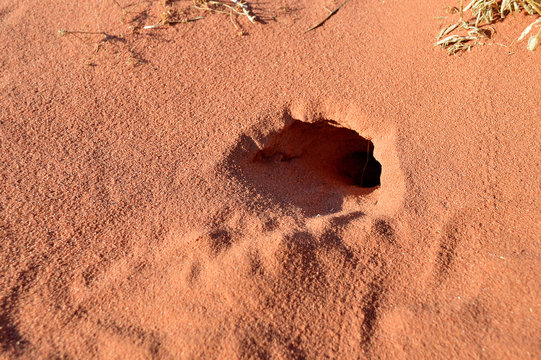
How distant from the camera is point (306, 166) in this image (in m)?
2.75

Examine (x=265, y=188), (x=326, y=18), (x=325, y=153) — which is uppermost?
(x=326, y=18)

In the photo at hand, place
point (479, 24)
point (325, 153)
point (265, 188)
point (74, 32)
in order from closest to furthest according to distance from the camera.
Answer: point (265, 188)
point (479, 24)
point (74, 32)
point (325, 153)

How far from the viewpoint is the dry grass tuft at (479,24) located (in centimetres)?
258

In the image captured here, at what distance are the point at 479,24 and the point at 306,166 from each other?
4.53 feet

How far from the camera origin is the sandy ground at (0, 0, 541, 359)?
1.75 m

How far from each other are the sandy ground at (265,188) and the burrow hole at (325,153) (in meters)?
0.02

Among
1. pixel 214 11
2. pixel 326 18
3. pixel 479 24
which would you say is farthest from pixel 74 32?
pixel 479 24

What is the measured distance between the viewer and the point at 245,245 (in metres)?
1.95

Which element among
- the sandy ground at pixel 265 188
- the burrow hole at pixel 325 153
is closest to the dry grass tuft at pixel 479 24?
the sandy ground at pixel 265 188

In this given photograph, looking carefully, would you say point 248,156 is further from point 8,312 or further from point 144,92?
point 8,312

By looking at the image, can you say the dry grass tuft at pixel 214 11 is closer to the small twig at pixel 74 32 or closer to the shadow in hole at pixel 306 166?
the small twig at pixel 74 32

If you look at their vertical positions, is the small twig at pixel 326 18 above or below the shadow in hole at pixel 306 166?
above

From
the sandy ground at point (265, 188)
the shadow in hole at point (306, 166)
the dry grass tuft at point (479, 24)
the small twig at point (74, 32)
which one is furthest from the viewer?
the small twig at point (74, 32)

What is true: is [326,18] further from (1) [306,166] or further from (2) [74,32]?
(2) [74,32]
